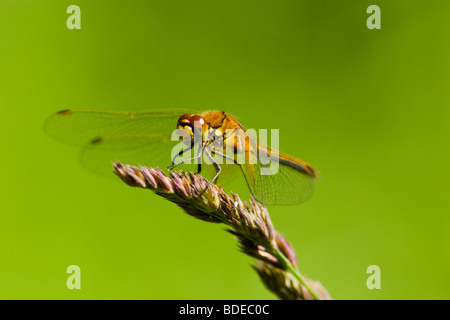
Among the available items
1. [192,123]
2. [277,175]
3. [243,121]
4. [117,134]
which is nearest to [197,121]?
[192,123]

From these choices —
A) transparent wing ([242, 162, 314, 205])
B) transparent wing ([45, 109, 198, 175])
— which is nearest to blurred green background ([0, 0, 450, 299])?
transparent wing ([45, 109, 198, 175])

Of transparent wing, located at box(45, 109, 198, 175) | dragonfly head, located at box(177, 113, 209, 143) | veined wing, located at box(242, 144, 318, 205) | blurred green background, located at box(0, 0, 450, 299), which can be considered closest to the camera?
dragonfly head, located at box(177, 113, 209, 143)

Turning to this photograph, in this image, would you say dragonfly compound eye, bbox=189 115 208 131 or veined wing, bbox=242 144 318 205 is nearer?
dragonfly compound eye, bbox=189 115 208 131

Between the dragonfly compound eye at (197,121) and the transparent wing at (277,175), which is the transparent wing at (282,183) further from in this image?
the dragonfly compound eye at (197,121)

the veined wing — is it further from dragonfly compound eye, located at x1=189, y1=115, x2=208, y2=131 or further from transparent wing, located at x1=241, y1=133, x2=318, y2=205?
dragonfly compound eye, located at x1=189, y1=115, x2=208, y2=131

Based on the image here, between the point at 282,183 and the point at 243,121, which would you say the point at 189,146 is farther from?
the point at 243,121

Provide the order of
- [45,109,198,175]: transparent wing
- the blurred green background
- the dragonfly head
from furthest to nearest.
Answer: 1. the blurred green background
2. [45,109,198,175]: transparent wing
3. the dragonfly head
